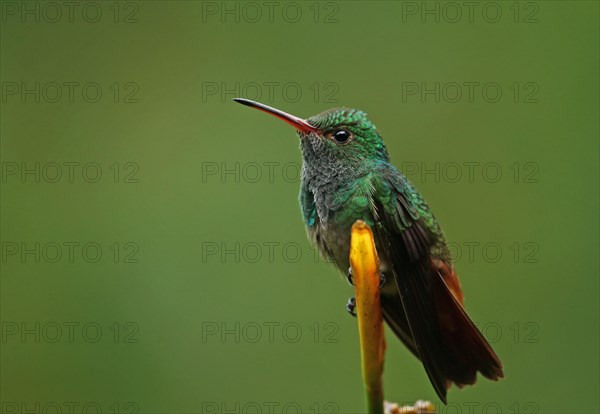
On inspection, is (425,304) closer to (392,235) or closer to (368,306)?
(392,235)

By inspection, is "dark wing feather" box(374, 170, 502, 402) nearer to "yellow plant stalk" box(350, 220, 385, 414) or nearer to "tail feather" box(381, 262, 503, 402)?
"tail feather" box(381, 262, 503, 402)

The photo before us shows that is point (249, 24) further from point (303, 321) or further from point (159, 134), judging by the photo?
point (303, 321)

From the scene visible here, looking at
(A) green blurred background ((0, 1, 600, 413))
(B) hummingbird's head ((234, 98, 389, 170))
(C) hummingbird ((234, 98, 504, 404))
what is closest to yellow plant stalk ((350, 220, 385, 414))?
(C) hummingbird ((234, 98, 504, 404))

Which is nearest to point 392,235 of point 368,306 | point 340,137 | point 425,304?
point 425,304

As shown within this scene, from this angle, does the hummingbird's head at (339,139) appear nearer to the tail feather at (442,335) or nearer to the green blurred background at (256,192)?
the tail feather at (442,335)

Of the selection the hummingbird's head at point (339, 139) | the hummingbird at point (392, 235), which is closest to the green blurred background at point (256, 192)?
the hummingbird at point (392, 235)

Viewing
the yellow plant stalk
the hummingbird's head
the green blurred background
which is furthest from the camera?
the green blurred background
